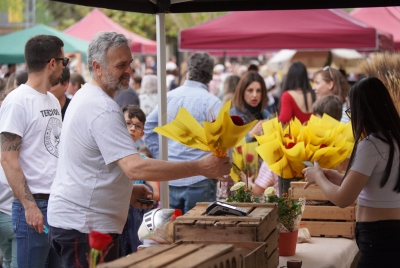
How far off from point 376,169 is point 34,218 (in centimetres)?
190

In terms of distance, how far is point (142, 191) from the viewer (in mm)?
3826

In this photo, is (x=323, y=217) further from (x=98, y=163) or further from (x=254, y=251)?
(x=98, y=163)

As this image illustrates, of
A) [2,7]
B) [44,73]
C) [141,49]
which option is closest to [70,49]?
[141,49]

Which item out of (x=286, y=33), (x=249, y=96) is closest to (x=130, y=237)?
(x=249, y=96)

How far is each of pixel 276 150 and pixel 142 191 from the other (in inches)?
43.5

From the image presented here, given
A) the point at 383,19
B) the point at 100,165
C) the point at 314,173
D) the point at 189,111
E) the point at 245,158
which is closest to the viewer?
→ the point at 100,165

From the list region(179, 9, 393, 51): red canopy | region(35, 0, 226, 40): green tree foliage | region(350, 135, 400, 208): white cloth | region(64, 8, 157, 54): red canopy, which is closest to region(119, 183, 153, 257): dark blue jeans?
region(350, 135, 400, 208): white cloth

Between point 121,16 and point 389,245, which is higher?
point 121,16

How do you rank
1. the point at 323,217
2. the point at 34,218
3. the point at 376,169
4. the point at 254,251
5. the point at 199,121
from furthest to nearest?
the point at 199,121 → the point at 323,217 → the point at 34,218 → the point at 376,169 → the point at 254,251

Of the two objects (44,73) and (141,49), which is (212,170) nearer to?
(44,73)

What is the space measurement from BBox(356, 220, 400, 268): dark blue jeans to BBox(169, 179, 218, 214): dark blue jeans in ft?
8.21

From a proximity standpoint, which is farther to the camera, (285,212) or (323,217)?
(323,217)

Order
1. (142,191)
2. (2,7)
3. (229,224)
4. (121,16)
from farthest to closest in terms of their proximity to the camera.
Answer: (121,16) < (2,7) < (142,191) < (229,224)

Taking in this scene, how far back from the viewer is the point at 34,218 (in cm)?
383
